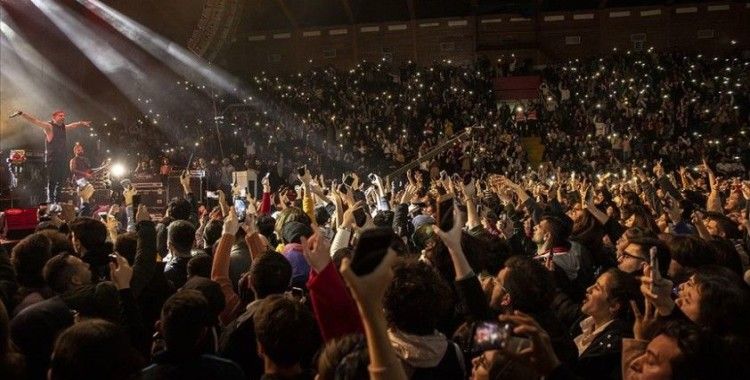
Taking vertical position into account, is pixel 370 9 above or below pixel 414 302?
above

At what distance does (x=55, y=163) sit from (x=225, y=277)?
28.8 ft

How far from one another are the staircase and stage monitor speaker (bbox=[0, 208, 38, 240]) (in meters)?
16.0

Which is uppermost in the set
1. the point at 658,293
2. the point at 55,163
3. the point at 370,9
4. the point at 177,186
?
the point at 370,9

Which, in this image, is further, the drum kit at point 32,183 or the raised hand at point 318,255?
the drum kit at point 32,183

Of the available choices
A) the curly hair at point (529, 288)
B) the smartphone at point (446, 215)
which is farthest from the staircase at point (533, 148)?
the smartphone at point (446, 215)

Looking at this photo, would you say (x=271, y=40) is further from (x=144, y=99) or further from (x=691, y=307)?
(x=691, y=307)

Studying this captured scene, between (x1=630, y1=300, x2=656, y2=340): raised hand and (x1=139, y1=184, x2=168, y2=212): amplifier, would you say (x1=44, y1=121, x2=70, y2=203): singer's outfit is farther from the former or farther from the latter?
(x1=630, y1=300, x2=656, y2=340): raised hand

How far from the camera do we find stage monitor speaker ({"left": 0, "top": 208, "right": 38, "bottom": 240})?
8.10 metres

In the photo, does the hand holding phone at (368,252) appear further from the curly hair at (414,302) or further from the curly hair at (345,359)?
the curly hair at (414,302)

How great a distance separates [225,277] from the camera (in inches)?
136

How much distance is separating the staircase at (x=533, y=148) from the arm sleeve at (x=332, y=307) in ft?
63.2

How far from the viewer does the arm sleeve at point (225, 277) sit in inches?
132

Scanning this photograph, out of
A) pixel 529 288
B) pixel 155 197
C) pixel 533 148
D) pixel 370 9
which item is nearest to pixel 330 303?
pixel 529 288

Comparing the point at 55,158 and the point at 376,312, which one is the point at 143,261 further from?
the point at 55,158
